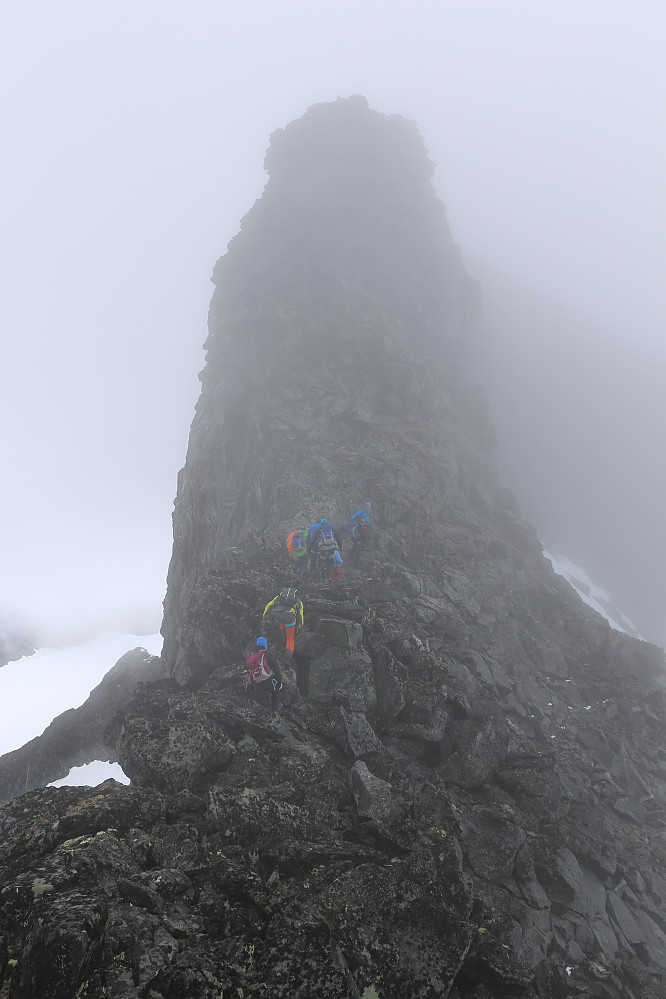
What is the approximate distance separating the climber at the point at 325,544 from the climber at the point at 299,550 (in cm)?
63

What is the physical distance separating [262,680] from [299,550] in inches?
375

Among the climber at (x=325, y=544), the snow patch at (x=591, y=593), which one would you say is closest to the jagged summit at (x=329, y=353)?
the climber at (x=325, y=544)

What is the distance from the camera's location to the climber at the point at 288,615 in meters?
19.1

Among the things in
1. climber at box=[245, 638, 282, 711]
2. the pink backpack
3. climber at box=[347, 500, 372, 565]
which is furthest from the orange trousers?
climber at box=[347, 500, 372, 565]

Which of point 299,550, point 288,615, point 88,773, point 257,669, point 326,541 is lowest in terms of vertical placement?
point 88,773

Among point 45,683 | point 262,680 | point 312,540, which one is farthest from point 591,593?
point 45,683

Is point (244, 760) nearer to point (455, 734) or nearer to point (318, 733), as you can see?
point (318, 733)

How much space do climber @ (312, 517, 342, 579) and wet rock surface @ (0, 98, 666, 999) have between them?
0.90 meters

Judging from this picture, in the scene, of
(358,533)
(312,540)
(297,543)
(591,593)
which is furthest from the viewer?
(591,593)

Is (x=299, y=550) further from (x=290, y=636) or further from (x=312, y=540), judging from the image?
(x=290, y=636)

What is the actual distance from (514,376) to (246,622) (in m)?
80.7

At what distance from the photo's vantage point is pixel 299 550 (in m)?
25.9

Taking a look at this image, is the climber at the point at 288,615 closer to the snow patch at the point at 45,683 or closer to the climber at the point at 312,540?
the climber at the point at 312,540

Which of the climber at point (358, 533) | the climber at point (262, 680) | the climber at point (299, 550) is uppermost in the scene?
the climber at point (358, 533)
